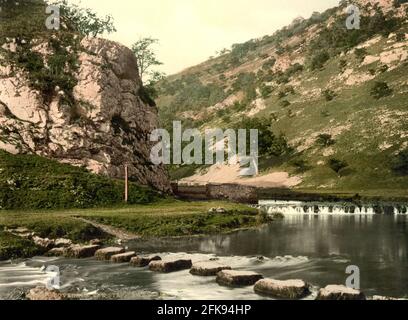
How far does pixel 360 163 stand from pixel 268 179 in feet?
77.0

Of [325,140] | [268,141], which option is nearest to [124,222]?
[325,140]

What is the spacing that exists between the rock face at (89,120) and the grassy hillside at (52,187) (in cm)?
427

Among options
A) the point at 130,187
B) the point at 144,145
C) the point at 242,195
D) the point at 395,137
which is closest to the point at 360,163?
the point at 395,137

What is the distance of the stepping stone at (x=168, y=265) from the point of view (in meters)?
33.8

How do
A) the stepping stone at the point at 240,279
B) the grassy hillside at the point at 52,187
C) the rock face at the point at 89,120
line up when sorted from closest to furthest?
the stepping stone at the point at 240,279 → the grassy hillside at the point at 52,187 → the rock face at the point at 89,120

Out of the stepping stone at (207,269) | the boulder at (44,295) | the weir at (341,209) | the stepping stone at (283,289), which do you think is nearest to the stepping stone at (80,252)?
the stepping stone at (207,269)

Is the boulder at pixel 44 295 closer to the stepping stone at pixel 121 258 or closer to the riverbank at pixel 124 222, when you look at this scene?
the stepping stone at pixel 121 258

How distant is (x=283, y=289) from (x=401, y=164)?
93411 mm

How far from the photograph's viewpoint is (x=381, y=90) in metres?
142

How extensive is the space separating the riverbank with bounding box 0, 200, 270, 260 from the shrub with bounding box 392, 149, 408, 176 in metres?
56.3

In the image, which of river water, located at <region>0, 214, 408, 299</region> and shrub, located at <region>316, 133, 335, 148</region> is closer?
river water, located at <region>0, 214, 408, 299</region>

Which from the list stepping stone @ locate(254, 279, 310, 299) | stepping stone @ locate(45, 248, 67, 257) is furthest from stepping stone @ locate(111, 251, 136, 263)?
stepping stone @ locate(254, 279, 310, 299)

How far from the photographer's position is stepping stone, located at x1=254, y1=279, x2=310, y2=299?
26.6 meters

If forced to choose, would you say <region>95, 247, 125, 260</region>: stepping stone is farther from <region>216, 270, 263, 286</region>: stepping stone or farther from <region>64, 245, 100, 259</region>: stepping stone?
<region>216, 270, 263, 286</region>: stepping stone
